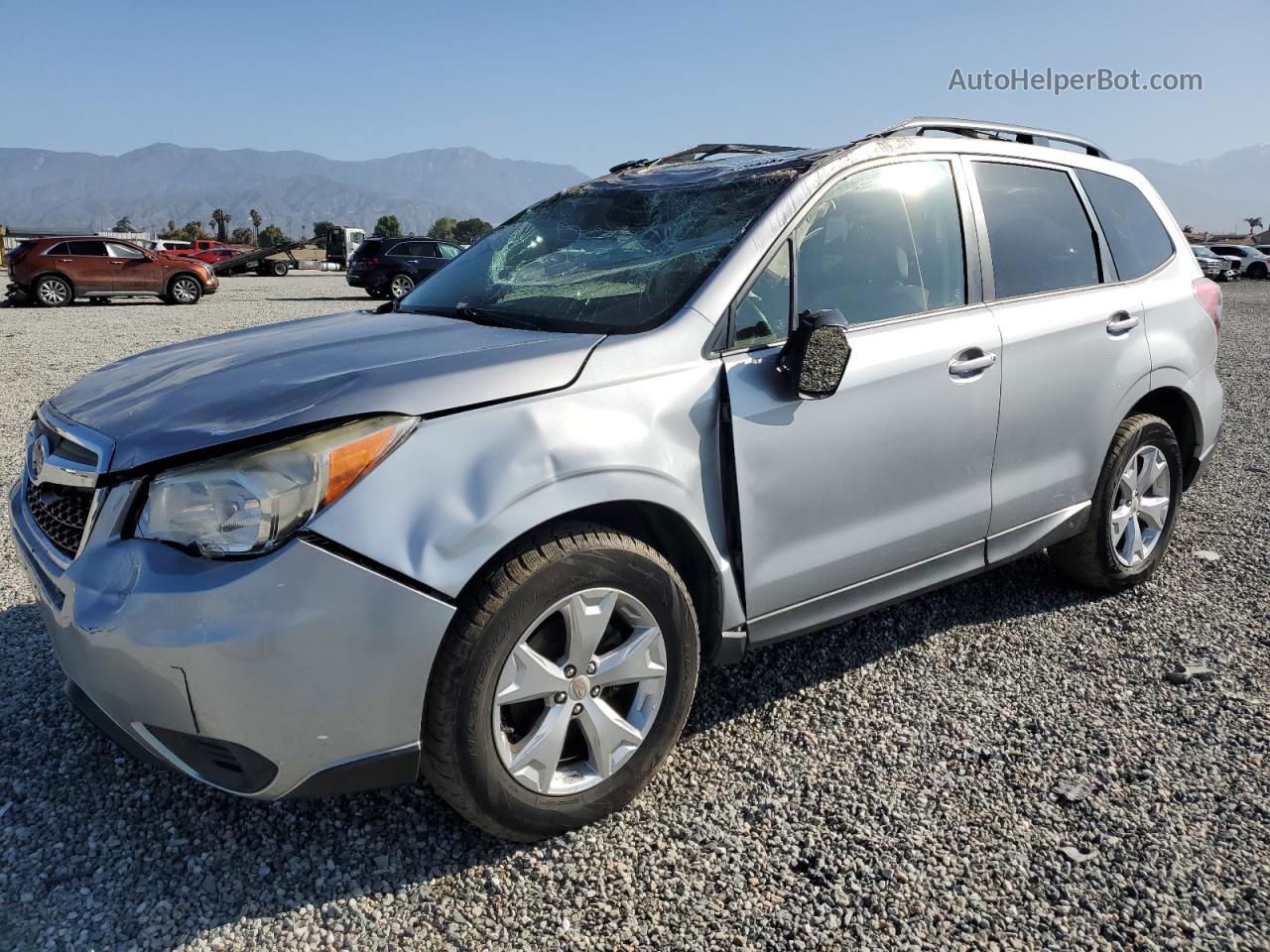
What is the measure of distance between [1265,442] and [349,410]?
784cm

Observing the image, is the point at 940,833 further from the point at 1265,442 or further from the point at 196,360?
the point at 1265,442

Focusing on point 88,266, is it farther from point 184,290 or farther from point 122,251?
point 184,290

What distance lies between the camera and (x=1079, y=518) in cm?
371

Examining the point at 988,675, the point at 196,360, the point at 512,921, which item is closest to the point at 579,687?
the point at 512,921

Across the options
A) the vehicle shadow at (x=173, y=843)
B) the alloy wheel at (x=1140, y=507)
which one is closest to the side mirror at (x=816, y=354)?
the vehicle shadow at (x=173, y=843)

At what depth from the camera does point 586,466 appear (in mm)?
2266

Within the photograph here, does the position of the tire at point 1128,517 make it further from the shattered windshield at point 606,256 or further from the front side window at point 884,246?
the shattered windshield at point 606,256

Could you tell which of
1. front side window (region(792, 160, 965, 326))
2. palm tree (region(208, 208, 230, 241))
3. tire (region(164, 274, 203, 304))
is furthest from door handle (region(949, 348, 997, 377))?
palm tree (region(208, 208, 230, 241))

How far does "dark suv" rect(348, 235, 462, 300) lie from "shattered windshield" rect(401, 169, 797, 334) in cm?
1962

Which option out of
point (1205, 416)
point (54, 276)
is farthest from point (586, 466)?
point (54, 276)

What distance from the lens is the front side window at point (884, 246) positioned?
2.85m

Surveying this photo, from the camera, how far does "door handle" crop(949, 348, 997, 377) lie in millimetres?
3051

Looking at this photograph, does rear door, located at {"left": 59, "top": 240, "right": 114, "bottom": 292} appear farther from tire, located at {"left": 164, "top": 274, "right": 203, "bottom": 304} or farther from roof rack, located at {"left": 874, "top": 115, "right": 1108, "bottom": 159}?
roof rack, located at {"left": 874, "top": 115, "right": 1108, "bottom": 159}

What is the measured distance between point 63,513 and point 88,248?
21683mm
